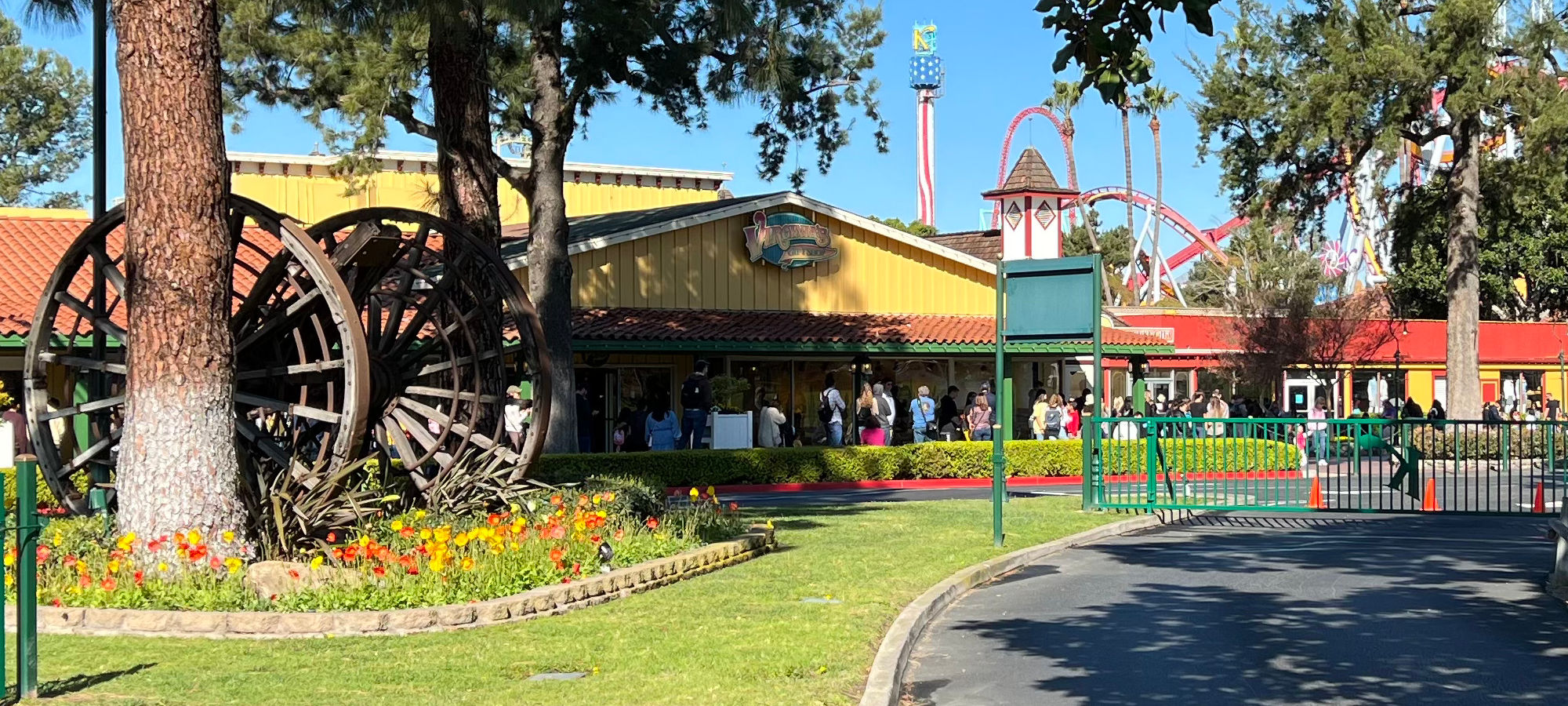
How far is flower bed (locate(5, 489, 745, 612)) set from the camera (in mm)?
10391

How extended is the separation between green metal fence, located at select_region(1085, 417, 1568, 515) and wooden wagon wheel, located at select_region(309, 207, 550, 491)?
26.0 ft

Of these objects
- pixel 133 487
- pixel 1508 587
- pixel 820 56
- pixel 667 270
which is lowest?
pixel 1508 587

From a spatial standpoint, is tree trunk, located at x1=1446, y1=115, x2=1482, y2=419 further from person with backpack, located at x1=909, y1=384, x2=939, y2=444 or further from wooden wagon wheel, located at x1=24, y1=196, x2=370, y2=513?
wooden wagon wheel, located at x1=24, y1=196, x2=370, y2=513

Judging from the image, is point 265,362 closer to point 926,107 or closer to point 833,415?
point 833,415

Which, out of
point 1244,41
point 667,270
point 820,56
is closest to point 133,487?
point 820,56

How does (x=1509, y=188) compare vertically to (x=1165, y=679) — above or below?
above

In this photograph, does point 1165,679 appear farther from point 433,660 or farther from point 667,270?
point 667,270

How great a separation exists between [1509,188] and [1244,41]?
6809mm

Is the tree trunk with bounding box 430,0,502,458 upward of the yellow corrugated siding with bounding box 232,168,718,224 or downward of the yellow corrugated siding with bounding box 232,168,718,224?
downward

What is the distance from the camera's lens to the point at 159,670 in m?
8.65

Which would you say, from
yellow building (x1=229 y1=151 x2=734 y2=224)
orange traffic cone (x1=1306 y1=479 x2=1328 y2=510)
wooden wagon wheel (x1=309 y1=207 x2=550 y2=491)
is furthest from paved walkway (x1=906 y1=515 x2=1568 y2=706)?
yellow building (x1=229 y1=151 x2=734 y2=224)

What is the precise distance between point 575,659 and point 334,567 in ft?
8.39

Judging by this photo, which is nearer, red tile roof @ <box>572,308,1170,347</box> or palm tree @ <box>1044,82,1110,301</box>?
red tile roof @ <box>572,308,1170,347</box>

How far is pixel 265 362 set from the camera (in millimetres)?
14570
